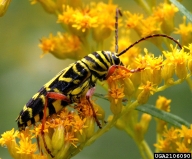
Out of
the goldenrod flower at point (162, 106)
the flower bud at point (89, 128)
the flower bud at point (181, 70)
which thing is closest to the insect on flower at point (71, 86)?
the flower bud at point (89, 128)

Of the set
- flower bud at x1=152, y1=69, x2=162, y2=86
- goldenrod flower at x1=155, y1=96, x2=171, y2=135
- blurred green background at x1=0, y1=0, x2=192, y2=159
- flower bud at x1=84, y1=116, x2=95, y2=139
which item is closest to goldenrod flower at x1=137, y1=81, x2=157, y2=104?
flower bud at x1=152, y1=69, x2=162, y2=86

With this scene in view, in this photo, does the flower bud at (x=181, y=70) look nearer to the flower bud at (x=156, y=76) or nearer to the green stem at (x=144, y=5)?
the flower bud at (x=156, y=76)

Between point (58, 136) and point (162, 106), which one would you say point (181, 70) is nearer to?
point (162, 106)

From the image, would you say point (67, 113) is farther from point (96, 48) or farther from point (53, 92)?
point (96, 48)

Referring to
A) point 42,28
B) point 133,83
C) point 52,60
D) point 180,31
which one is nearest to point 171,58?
point 133,83

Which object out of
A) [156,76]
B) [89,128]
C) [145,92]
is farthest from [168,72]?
[89,128]

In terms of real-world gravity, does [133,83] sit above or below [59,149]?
above
